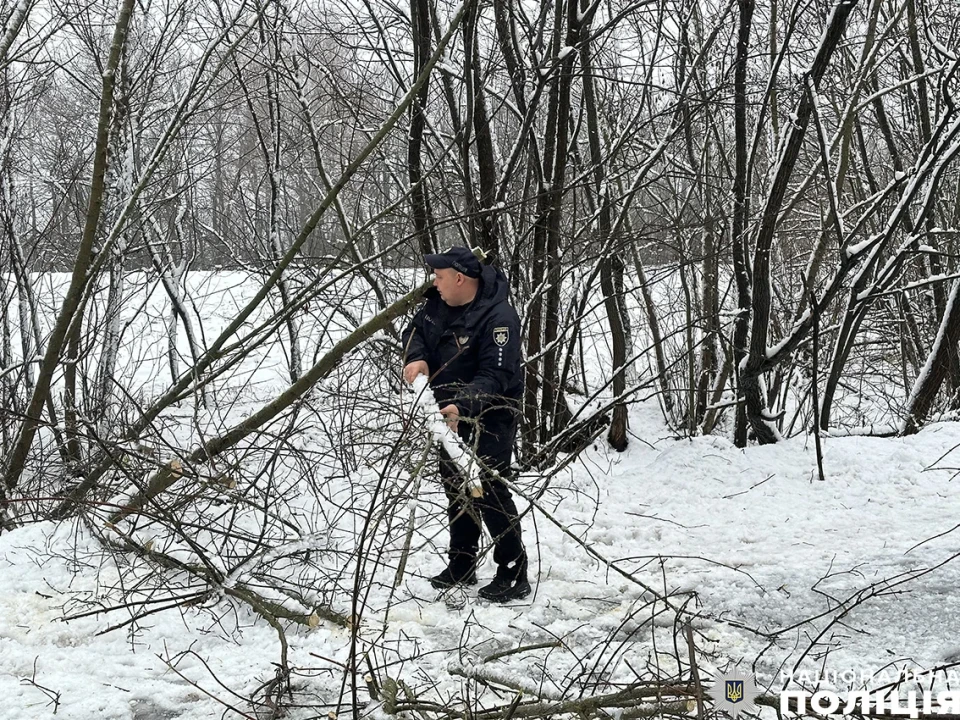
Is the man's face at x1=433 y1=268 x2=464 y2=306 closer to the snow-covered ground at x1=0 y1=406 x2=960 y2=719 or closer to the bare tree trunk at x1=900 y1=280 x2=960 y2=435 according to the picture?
the snow-covered ground at x1=0 y1=406 x2=960 y2=719

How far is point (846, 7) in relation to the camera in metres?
6.36

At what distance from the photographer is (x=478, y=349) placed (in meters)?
4.56

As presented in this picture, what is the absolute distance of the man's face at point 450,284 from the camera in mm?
4539

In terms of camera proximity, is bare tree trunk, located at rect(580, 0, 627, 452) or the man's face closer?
the man's face

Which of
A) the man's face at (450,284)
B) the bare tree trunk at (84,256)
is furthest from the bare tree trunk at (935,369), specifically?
the bare tree trunk at (84,256)

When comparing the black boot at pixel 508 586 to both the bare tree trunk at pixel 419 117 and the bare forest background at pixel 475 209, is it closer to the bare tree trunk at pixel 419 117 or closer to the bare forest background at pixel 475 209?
the bare forest background at pixel 475 209

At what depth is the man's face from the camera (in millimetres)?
4539

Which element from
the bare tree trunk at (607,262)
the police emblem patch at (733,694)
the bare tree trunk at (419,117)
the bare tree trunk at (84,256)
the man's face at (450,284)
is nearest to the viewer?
the police emblem patch at (733,694)

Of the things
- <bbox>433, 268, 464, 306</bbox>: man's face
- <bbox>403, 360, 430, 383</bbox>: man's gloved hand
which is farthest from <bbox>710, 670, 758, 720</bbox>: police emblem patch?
<bbox>433, 268, 464, 306</bbox>: man's face

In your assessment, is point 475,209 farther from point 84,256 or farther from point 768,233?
point 84,256

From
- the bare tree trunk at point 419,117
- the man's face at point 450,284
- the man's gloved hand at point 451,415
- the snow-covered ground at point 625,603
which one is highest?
the bare tree trunk at point 419,117

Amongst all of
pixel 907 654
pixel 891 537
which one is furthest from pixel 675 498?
pixel 907 654

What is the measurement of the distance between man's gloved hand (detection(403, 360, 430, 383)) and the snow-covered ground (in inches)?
32.5

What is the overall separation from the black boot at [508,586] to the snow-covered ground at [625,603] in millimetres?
73
